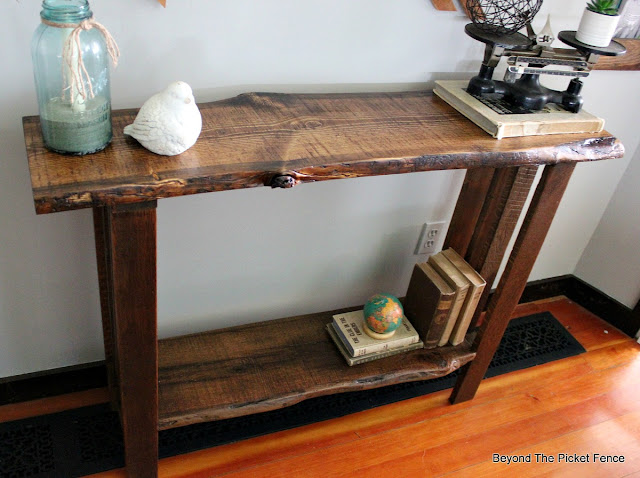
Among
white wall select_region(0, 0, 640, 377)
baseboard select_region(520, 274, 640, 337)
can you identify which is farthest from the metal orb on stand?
baseboard select_region(520, 274, 640, 337)

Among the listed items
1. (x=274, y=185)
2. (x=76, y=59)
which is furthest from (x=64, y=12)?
(x=274, y=185)

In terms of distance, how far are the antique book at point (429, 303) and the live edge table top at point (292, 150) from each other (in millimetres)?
437

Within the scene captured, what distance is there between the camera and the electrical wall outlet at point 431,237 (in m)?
1.76

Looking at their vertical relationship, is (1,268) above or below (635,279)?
above

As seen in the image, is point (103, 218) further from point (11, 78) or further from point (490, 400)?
point (490, 400)

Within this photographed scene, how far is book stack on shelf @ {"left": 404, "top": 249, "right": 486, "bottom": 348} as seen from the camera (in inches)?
60.7

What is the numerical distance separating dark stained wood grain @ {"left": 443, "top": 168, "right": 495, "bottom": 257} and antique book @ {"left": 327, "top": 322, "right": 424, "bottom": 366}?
305 mm

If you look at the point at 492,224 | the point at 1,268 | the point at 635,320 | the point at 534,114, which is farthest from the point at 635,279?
the point at 1,268

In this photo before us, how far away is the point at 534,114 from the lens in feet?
4.38

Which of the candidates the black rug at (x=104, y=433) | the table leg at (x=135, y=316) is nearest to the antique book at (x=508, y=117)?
the table leg at (x=135, y=316)

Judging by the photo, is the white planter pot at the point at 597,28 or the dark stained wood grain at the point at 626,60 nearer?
the white planter pot at the point at 597,28

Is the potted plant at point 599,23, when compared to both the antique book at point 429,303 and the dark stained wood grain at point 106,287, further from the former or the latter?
the dark stained wood grain at point 106,287

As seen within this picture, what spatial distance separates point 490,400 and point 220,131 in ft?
3.95

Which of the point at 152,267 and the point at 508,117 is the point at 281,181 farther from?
the point at 508,117
